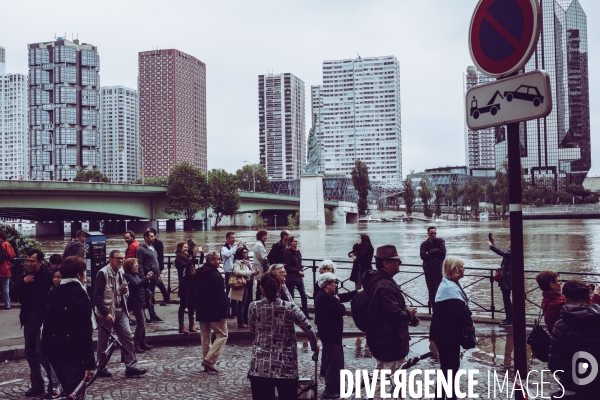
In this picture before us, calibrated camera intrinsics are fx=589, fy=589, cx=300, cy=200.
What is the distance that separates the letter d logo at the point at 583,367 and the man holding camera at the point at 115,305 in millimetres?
5568

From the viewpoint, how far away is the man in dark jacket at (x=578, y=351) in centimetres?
455

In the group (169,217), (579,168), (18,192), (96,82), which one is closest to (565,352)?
(18,192)

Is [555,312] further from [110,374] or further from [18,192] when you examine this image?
[18,192]

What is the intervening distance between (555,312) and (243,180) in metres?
141

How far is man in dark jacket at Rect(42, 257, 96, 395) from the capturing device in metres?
5.70

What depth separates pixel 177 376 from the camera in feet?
26.3

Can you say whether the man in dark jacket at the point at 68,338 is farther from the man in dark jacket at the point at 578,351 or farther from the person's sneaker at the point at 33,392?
the man in dark jacket at the point at 578,351

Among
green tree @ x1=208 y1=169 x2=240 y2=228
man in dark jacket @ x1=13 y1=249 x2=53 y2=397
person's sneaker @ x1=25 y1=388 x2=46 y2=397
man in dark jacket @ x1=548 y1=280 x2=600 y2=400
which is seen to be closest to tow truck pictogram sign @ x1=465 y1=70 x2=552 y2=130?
man in dark jacket @ x1=548 y1=280 x2=600 y2=400

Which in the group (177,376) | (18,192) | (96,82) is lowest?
(177,376)

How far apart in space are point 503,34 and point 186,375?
6.21 metres

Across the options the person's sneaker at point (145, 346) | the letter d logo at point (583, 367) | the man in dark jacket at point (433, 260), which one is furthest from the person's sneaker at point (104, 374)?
the man in dark jacket at point (433, 260)

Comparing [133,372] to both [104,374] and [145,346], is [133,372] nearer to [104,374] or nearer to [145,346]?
[104,374]

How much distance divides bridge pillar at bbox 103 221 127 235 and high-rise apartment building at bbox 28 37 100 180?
232 ft

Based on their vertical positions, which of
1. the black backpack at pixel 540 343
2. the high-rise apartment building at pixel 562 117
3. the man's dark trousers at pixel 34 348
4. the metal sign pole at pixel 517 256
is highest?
the high-rise apartment building at pixel 562 117
